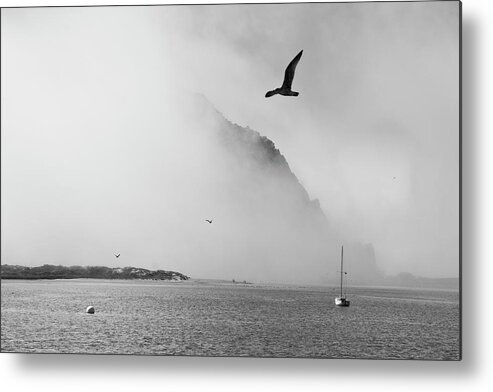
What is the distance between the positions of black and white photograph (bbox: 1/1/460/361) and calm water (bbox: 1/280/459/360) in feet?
0.04

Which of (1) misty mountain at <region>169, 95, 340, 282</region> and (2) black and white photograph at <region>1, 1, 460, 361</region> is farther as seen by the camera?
(1) misty mountain at <region>169, 95, 340, 282</region>

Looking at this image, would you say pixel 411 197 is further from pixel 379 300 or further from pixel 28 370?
pixel 28 370

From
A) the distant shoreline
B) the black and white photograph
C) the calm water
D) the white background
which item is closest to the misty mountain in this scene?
the black and white photograph

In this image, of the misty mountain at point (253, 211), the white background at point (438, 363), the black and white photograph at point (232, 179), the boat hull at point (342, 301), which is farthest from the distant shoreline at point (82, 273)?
the boat hull at point (342, 301)

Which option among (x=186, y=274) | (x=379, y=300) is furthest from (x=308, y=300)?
(x=186, y=274)

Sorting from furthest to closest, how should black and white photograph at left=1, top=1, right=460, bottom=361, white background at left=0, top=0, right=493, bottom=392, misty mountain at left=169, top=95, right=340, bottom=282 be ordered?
misty mountain at left=169, top=95, right=340, bottom=282 < black and white photograph at left=1, top=1, right=460, bottom=361 < white background at left=0, top=0, right=493, bottom=392

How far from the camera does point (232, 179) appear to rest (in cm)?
467

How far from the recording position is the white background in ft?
14.2

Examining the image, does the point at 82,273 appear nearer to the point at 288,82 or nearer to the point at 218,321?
the point at 218,321

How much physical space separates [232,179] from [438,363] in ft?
5.12

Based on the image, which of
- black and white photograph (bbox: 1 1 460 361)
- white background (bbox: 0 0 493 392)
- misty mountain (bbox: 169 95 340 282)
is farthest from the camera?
misty mountain (bbox: 169 95 340 282)

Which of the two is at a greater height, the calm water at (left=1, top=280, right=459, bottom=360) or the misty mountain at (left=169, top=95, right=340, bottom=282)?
the misty mountain at (left=169, top=95, right=340, bottom=282)

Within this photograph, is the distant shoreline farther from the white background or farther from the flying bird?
the flying bird

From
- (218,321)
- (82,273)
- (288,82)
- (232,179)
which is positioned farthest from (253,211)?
(82,273)
